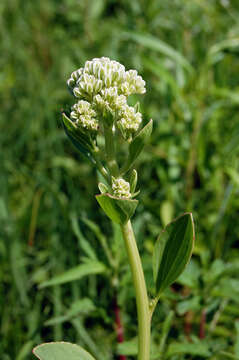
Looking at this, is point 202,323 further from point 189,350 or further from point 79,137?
point 79,137

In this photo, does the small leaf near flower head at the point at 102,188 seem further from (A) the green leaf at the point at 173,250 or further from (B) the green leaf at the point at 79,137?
(A) the green leaf at the point at 173,250

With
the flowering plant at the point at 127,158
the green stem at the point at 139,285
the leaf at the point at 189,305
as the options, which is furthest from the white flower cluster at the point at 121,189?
the leaf at the point at 189,305

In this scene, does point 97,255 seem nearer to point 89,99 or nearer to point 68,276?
point 68,276

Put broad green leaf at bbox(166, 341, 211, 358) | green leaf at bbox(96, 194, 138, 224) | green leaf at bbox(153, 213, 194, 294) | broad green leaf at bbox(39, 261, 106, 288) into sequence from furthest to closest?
broad green leaf at bbox(39, 261, 106, 288), broad green leaf at bbox(166, 341, 211, 358), green leaf at bbox(153, 213, 194, 294), green leaf at bbox(96, 194, 138, 224)

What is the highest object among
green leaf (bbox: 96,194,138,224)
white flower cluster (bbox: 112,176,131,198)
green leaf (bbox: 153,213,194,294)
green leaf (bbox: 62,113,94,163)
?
green leaf (bbox: 62,113,94,163)

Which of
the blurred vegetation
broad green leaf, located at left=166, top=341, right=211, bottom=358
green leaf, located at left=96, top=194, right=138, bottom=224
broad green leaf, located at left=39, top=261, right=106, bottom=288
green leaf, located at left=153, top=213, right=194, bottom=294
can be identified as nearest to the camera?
green leaf, located at left=96, top=194, right=138, bottom=224

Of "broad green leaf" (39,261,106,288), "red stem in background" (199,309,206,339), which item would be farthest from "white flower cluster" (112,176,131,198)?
"red stem in background" (199,309,206,339)

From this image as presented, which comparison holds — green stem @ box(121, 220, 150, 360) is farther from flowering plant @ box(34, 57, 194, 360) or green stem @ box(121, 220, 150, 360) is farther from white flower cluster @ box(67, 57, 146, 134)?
white flower cluster @ box(67, 57, 146, 134)

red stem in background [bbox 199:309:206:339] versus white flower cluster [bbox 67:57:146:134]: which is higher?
white flower cluster [bbox 67:57:146:134]
